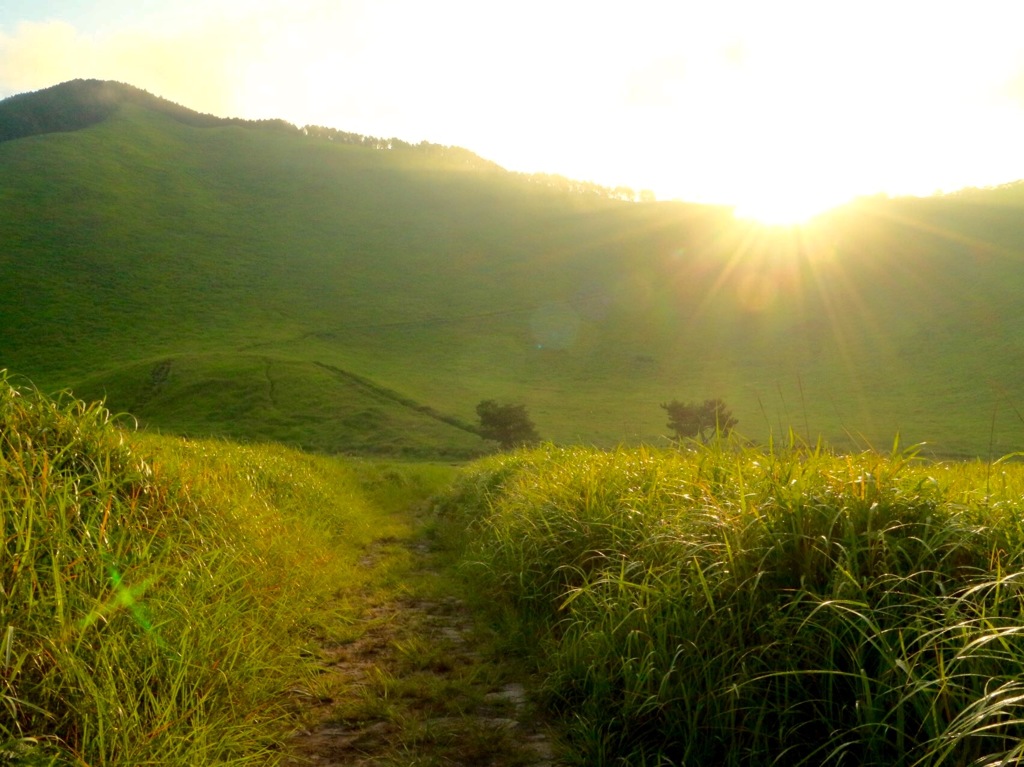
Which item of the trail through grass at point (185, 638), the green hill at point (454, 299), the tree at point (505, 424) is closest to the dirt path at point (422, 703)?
the trail through grass at point (185, 638)

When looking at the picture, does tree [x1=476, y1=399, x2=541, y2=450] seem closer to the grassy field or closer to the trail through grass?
the trail through grass

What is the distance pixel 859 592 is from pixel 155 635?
12.6 feet

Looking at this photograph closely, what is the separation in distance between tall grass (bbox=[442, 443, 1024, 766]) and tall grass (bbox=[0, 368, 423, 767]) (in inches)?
81.0

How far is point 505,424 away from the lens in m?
46.2

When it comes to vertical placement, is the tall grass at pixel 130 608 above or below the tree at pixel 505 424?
above

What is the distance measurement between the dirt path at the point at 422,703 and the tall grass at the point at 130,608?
292 millimetres

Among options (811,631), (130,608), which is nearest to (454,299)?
(130,608)

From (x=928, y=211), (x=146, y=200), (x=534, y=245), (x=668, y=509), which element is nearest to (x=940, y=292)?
(x=928, y=211)

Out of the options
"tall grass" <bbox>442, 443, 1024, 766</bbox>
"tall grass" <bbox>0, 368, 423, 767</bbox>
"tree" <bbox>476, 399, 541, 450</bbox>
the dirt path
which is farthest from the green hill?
"tall grass" <bbox>442, 443, 1024, 766</bbox>

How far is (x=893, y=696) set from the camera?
3.26 m

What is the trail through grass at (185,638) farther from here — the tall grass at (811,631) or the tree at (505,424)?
the tree at (505,424)

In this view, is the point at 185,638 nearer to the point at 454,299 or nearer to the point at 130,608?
the point at 130,608

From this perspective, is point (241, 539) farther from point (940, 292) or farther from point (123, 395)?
point (940, 292)

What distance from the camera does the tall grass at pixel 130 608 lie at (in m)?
3.19
